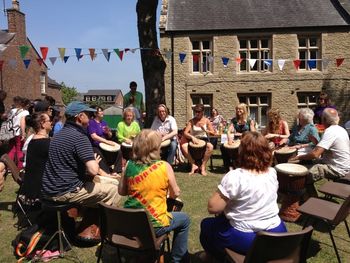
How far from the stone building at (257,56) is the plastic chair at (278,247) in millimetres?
15708

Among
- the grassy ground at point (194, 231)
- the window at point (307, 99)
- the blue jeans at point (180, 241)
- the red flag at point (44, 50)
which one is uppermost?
the red flag at point (44, 50)

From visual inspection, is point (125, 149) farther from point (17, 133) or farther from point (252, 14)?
point (252, 14)

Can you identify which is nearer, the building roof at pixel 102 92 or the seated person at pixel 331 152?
the seated person at pixel 331 152

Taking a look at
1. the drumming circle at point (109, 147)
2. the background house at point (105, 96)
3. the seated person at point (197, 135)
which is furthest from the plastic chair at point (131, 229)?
the background house at point (105, 96)

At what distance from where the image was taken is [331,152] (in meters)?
4.69

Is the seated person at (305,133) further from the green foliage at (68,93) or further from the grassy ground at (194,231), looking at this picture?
the green foliage at (68,93)

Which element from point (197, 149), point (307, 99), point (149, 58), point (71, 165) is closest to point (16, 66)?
point (149, 58)

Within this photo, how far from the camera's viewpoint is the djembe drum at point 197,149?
7.41m

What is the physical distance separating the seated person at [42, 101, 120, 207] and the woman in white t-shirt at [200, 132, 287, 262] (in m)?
1.40

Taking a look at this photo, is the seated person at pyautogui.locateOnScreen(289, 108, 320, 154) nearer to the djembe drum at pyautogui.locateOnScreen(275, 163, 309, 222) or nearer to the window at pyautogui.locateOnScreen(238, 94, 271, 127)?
the djembe drum at pyautogui.locateOnScreen(275, 163, 309, 222)

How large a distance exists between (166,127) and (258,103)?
38.8 ft

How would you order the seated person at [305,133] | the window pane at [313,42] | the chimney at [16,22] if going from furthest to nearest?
the chimney at [16,22] < the window pane at [313,42] < the seated person at [305,133]

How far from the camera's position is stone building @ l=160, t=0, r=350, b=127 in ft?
58.2

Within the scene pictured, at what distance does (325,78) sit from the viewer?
58.3 ft
